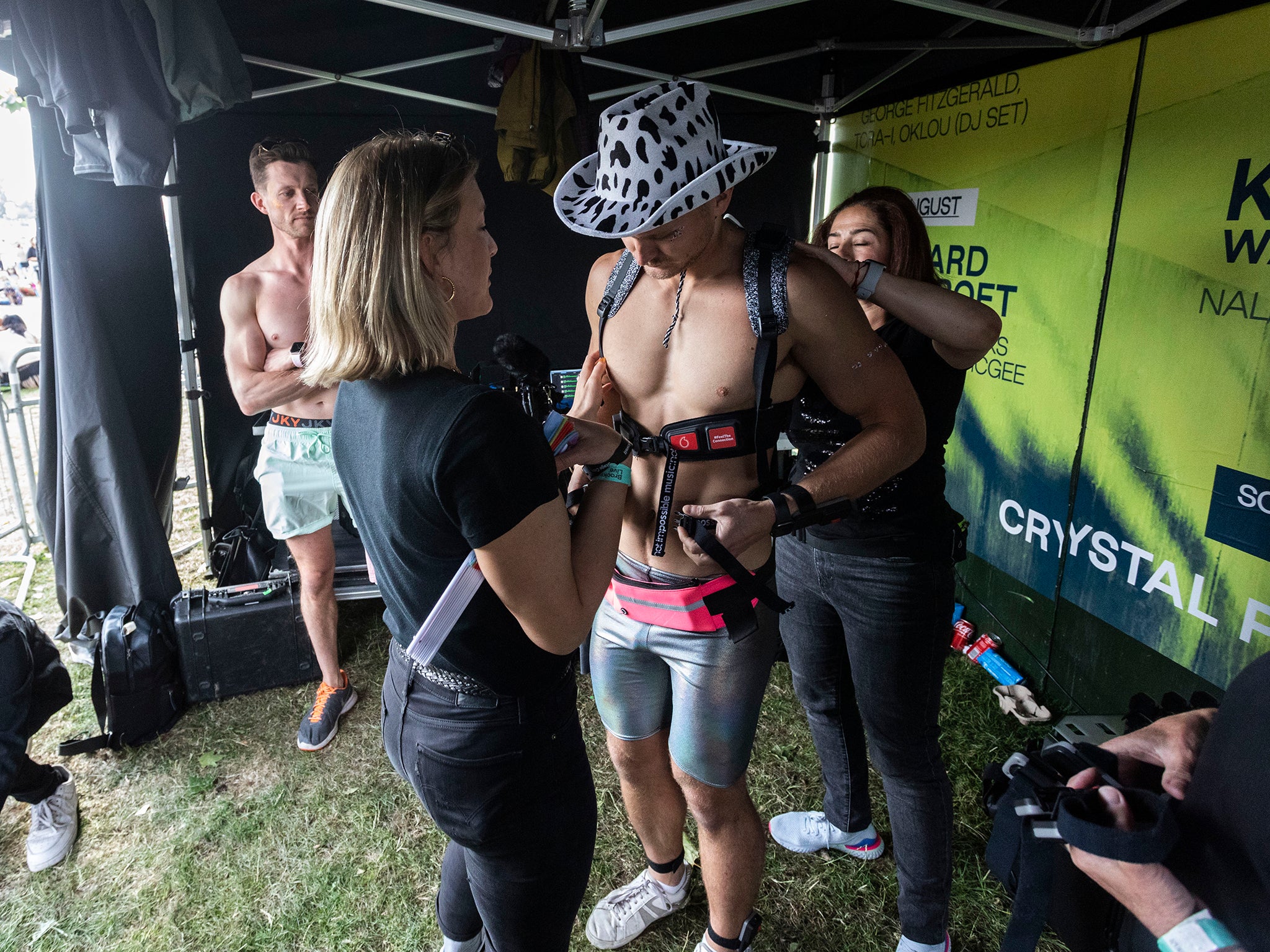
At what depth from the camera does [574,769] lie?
5.11ft

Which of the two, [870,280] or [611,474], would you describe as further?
[870,280]

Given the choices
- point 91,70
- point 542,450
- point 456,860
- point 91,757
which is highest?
point 91,70

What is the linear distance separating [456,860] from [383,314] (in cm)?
133

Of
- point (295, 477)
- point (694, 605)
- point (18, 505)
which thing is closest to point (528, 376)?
point (694, 605)

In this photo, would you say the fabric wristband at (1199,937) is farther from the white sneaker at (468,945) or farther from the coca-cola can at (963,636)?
the coca-cola can at (963,636)

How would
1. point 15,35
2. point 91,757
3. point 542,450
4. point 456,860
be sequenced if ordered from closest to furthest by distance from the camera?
point 542,450
point 456,860
point 15,35
point 91,757

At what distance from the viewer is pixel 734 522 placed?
172 centimetres

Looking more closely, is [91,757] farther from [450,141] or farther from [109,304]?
[450,141]

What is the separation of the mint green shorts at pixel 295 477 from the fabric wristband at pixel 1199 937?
316 centimetres

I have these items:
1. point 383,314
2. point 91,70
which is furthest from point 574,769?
point 91,70

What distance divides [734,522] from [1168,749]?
873 millimetres

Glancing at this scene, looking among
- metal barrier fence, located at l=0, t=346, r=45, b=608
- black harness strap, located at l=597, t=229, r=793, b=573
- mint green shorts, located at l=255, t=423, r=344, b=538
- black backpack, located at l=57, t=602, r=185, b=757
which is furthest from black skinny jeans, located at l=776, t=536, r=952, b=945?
metal barrier fence, located at l=0, t=346, r=45, b=608

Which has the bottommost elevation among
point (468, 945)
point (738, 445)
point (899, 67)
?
point (468, 945)

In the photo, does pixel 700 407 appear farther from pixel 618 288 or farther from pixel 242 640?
pixel 242 640
